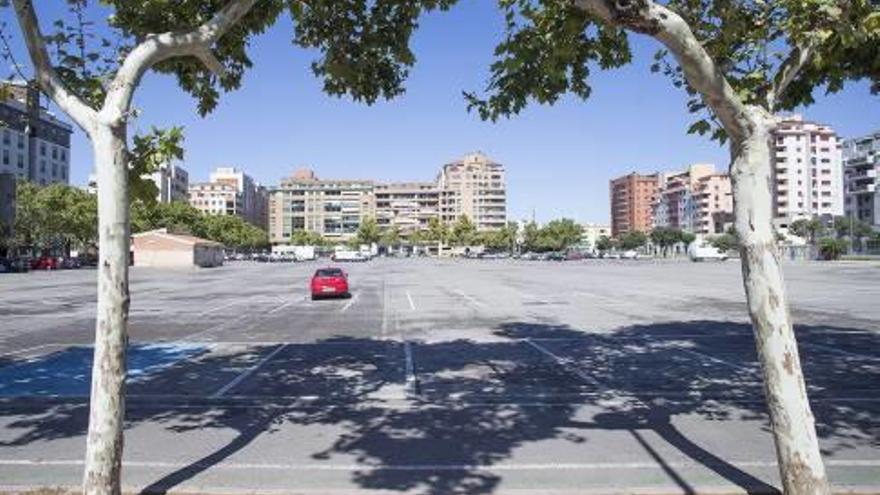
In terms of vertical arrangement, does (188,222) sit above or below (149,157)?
above

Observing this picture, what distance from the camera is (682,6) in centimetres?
1002

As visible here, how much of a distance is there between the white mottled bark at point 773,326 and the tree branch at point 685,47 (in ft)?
0.58

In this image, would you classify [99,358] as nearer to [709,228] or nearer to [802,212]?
[802,212]

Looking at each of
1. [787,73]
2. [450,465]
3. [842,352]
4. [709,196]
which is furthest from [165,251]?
[709,196]

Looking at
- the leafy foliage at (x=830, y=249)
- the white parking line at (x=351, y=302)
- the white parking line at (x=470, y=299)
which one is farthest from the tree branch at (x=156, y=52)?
the leafy foliage at (x=830, y=249)

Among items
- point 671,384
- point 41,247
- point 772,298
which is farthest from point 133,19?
point 41,247

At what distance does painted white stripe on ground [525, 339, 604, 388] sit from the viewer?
1373 cm

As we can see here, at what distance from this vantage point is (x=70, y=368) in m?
15.8

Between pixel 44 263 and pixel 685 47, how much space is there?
3792 inches

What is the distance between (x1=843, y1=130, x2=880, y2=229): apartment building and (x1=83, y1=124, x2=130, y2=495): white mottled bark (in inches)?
6169

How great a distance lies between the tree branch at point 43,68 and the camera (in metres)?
6.75

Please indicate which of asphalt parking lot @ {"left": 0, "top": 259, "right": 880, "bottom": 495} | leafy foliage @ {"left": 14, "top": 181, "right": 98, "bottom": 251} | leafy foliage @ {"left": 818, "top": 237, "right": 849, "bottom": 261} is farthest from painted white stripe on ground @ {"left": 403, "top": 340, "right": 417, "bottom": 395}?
leafy foliage @ {"left": 818, "top": 237, "right": 849, "bottom": 261}

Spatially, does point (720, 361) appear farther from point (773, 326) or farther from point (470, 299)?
point (470, 299)

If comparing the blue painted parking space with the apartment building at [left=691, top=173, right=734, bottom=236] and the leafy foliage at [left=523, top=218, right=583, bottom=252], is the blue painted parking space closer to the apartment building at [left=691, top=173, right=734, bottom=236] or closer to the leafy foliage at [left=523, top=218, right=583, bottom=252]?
the leafy foliage at [left=523, top=218, right=583, bottom=252]
